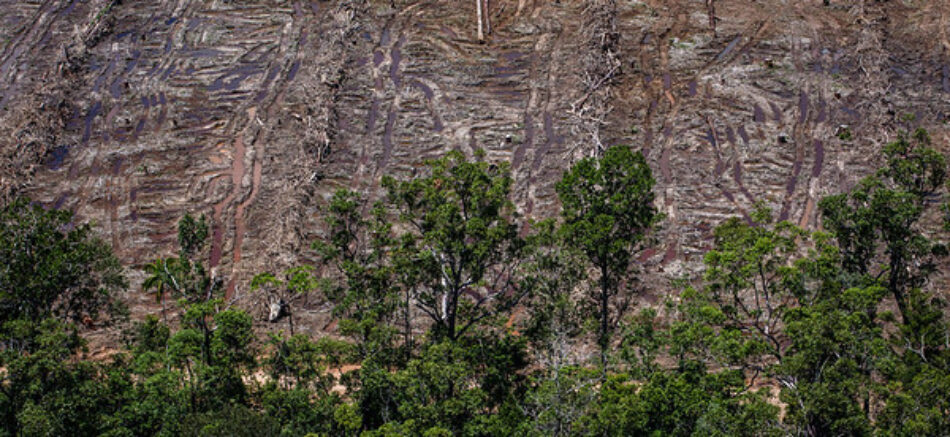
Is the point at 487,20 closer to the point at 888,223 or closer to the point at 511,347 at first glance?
the point at 511,347

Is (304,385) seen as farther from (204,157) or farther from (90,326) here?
(204,157)

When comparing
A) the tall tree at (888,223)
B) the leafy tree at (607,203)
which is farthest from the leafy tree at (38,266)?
the tall tree at (888,223)

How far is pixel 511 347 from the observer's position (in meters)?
28.9

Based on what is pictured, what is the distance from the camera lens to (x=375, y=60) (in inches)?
2090

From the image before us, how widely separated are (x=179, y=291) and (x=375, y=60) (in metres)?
28.5

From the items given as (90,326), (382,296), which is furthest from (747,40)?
(90,326)

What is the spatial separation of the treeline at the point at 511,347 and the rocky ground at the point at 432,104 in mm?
9392

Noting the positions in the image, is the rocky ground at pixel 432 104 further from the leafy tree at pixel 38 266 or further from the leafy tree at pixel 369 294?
the leafy tree at pixel 38 266

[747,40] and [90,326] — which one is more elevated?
[747,40]

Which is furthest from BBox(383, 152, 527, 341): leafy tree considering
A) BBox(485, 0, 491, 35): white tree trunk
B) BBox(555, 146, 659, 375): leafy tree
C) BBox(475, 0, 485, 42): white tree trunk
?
BBox(485, 0, 491, 35): white tree trunk

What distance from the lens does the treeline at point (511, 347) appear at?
895 inches

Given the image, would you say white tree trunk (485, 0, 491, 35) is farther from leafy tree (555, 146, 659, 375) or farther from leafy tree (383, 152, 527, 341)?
leafy tree (383, 152, 527, 341)

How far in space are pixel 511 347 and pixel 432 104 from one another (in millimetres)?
23996

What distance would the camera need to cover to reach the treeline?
2273 cm
